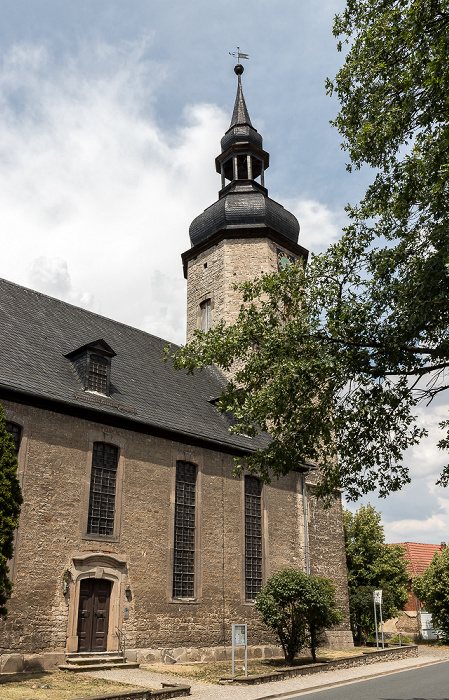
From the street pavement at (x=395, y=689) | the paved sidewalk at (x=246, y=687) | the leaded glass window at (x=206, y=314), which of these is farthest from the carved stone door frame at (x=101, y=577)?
the leaded glass window at (x=206, y=314)

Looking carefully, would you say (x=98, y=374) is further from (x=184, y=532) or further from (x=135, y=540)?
(x=184, y=532)

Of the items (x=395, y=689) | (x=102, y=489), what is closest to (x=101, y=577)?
(x=102, y=489)

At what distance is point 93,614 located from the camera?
1520 centimetres

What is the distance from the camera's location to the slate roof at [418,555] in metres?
39.4

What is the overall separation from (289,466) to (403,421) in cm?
241

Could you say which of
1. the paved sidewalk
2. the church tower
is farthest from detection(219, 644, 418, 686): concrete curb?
the church tower

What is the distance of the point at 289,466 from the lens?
39.3 feet

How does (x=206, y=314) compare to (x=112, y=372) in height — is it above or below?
above

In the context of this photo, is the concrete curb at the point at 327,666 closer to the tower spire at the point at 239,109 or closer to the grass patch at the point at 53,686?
the grass patch at the point at 53,686

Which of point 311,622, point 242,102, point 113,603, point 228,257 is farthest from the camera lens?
point 242,102

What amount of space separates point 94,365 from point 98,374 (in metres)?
0.30

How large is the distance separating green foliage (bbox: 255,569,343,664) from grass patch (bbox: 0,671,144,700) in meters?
5.67

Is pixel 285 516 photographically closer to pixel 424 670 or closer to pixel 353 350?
pixel 424 670

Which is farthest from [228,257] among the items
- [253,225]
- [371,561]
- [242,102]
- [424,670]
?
[424,670]
